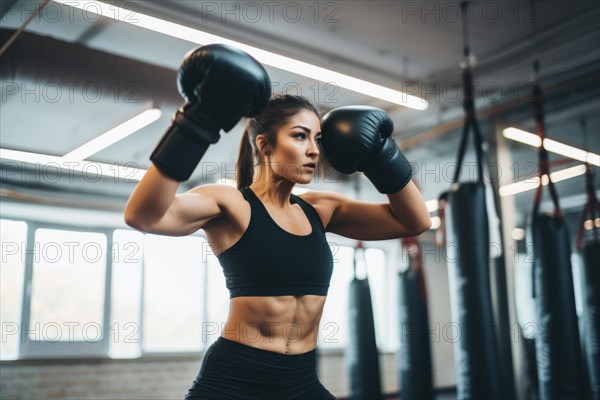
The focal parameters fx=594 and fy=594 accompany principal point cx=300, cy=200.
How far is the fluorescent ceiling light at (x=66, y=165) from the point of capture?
4.77 meters

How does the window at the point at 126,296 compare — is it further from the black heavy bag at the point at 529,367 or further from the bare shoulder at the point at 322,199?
the bare shoulder at the point at 322,199

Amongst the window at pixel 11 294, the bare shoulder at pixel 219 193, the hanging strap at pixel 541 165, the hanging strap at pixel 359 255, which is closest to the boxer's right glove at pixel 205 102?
the bare shoulder at pixel 219 193

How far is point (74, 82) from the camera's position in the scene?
3.60m

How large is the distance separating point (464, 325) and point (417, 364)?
1637 mm

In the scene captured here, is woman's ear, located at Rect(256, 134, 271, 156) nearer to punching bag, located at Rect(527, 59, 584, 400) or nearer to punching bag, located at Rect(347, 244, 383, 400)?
punching bag, located at Rect(527, 59, 584, 400)

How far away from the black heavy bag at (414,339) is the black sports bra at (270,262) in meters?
2.90

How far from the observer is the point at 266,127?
6.02 ft

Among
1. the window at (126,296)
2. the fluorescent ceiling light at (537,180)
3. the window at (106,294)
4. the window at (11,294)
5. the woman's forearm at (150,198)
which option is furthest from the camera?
the window at (126,296)

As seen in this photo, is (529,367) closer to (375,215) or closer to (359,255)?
(359,255)

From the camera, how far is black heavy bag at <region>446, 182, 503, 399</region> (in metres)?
3.02

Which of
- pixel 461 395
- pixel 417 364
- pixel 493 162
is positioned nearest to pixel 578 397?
pixel 461 395

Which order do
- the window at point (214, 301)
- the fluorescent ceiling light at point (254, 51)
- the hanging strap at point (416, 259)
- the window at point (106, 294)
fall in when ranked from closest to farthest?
the fluorescent ceiling light at point (254, 51)
the hanging strap at point (416, 259)
the window at point (106, 294)
the window at point (214, 301)

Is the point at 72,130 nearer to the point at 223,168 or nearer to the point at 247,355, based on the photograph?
the point at 223,168

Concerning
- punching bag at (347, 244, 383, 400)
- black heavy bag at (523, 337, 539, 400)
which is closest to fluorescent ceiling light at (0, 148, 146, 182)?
punching bag at (347, 244, 383, 400)
